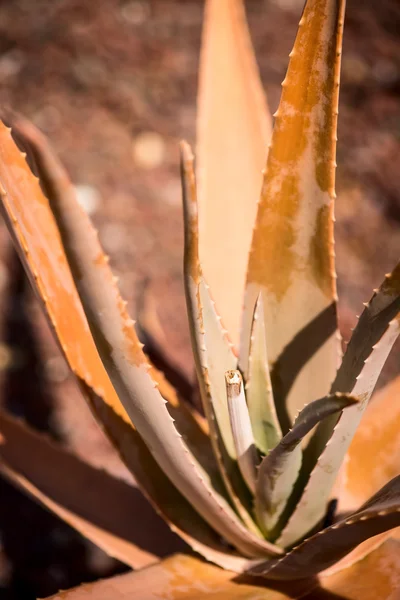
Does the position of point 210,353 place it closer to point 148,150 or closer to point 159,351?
point 159,351

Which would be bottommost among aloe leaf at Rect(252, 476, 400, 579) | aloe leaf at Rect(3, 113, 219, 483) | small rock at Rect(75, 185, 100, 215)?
aloe leaf at Rect(252, 476, 400, 579)

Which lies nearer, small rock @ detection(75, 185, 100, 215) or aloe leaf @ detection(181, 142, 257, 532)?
aloe leaf @ detection(181, 142, 257, 532)

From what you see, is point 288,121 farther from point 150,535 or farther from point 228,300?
point 150,535

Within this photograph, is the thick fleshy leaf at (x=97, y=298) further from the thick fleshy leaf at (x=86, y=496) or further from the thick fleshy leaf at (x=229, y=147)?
the thick fleshy leaf at (x=229, y=147)

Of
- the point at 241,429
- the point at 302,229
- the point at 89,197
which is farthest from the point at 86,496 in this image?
the point at 89,197

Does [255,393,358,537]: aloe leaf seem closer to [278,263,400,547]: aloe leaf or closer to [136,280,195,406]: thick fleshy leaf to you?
[278,263,400,547]: aloe leaf

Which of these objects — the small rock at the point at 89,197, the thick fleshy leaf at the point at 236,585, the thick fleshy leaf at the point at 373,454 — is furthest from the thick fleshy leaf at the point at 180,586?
the small rock at the point at 89,197

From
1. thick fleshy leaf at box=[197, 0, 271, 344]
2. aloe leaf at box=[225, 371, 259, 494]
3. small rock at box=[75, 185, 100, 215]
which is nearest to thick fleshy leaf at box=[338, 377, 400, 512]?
aloe leaf at box=[225, 371, 259, 494]
